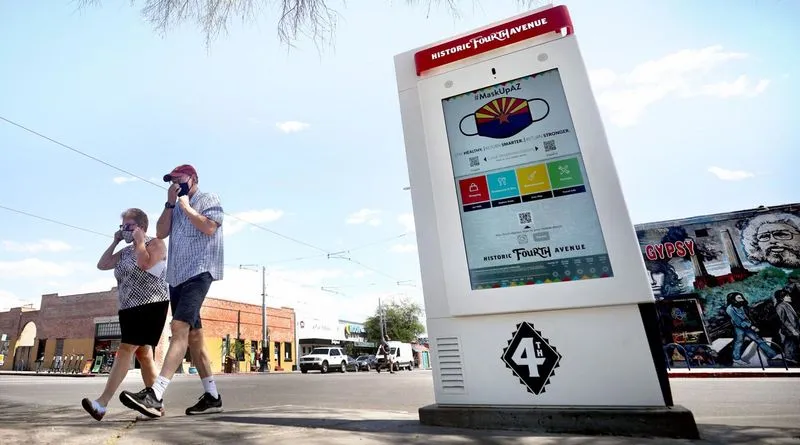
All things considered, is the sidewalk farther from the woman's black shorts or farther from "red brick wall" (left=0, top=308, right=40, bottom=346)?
"red brick wall" (left=0, top=308, right=40, bottom=346)

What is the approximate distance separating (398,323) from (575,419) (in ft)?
173

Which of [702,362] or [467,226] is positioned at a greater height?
[467,226]

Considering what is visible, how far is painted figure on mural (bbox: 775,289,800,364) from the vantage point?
500 inches

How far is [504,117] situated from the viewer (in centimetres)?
249

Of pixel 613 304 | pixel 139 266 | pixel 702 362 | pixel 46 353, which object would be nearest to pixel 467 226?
pixel 613 304

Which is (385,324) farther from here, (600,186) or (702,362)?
(600,186)

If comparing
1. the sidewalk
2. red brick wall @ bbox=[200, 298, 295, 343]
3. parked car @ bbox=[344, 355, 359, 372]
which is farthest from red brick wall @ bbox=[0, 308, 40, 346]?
the sidewalk

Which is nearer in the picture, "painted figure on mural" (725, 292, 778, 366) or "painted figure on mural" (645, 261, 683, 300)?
"painted figure on mural" (725, 292, 778, 366)

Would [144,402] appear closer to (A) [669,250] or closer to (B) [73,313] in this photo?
(A) [669,250]

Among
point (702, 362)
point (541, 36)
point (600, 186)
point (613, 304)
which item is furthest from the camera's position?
point (702, 362)

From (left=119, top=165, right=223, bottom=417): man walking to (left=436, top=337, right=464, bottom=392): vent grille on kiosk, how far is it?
5.40 feet

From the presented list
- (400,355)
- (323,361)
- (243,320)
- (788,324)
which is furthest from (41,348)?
(788,324)

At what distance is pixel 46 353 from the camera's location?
30000mm

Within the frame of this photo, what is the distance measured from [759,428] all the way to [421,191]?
2.15 metres
